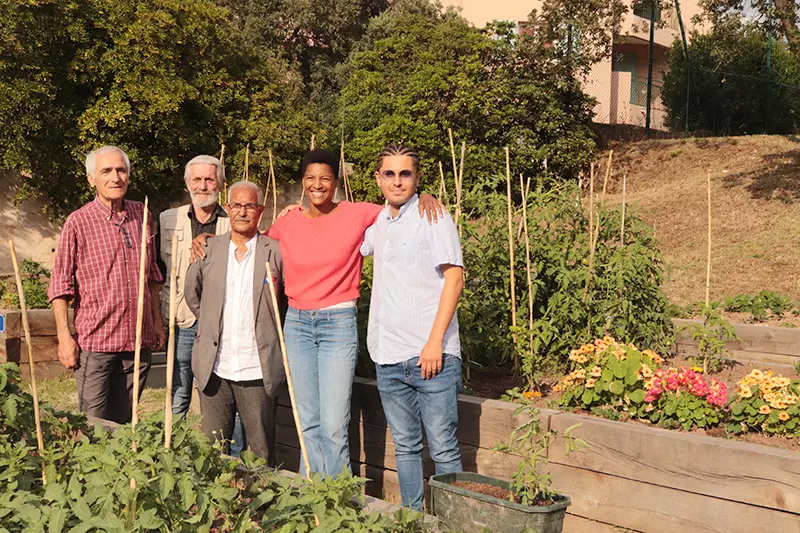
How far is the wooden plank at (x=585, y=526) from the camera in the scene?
3527mm

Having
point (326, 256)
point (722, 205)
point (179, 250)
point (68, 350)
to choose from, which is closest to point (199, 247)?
point (179, 250)

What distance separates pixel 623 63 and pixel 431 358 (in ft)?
69.8

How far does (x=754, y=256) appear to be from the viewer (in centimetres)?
1016

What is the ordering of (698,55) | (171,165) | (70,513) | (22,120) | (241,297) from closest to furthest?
(70,513) → (241,297) → (22,120) → (171,165) → (698,55)

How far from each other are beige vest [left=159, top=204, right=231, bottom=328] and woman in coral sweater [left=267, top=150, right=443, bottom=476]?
0.48 meters

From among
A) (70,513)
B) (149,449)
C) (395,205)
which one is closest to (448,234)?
(395,205)

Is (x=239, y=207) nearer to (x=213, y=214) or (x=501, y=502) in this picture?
(x=213, y=214)

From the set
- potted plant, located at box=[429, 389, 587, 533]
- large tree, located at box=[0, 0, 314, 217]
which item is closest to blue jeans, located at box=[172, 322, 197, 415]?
potted plant, located at box=[429, 389, 587, 533]

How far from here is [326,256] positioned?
3576mm

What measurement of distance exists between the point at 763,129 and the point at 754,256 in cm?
786

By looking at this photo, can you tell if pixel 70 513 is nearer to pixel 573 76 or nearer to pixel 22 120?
pixel 22 120

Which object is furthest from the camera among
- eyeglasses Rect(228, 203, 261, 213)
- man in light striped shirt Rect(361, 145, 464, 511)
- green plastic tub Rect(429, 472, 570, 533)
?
eyeglasses Rect(228, 203, 261, 213)

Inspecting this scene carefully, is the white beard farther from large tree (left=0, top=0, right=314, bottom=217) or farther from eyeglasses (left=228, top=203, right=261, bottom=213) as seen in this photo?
large tree (left=0, top=0, right=314, bottom=217)

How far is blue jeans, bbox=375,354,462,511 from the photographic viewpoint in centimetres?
337
